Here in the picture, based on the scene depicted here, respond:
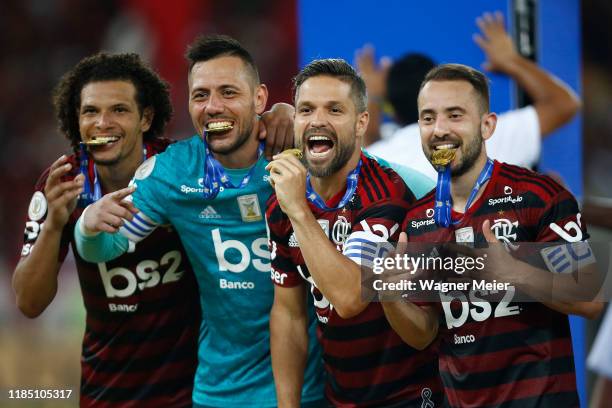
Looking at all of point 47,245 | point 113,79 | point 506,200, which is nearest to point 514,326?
point 506,200

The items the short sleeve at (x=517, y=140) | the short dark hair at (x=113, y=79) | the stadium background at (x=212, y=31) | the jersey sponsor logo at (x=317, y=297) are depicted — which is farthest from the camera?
the stadium background at (x=212, y=31)

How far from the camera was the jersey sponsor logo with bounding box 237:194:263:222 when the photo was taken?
3.62m

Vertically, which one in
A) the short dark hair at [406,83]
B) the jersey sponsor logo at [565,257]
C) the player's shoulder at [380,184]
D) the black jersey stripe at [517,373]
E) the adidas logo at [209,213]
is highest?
the short dark hair at [406,83]

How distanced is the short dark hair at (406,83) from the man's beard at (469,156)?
1.32 m

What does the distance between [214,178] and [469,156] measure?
0.98 meters

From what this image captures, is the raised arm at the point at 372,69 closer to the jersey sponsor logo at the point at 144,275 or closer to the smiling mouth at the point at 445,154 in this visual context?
the jersey sponsor logo at the point at 144,275

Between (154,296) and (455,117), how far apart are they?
1.40 meters

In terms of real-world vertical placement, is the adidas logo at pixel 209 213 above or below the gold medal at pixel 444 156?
below

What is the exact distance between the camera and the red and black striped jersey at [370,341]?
128 inches

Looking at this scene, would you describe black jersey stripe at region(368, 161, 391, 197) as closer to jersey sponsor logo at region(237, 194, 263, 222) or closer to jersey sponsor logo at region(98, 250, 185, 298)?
jersey sponsor logo at region(237, 194, 263, 222)

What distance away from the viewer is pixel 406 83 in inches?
175

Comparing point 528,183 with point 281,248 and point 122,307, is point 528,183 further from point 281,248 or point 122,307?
point 122,307

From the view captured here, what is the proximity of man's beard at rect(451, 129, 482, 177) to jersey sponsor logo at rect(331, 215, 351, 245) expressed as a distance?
391 mm

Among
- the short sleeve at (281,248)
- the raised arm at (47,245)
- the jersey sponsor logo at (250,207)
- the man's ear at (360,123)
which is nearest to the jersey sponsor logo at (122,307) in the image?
the raised arm at (47,245)
